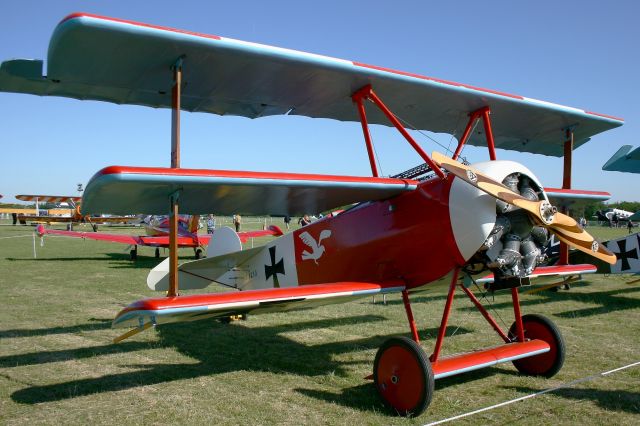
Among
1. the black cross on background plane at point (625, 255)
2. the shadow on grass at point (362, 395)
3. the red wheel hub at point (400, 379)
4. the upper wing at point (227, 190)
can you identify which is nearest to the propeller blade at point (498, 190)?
the upper wing at point (227, 190)

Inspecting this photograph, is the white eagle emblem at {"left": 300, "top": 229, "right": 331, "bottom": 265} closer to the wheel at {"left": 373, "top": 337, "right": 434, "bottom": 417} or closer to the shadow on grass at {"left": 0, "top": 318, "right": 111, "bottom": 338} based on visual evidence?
the wheel at {"left": 373, "top": 337, "right": 434, "bottom": 417}

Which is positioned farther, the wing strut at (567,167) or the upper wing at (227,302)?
the wing strut at (567,167)

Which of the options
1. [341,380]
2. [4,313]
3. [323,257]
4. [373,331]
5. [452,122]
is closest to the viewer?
[341,380]

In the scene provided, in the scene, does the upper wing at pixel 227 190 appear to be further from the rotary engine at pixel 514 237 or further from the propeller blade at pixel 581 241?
the propeller blade at pixel 581 241

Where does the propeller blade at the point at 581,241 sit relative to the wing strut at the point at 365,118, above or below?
below

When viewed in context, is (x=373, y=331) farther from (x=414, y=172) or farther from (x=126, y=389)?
(x=126, y=389)

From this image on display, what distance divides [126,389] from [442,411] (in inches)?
116

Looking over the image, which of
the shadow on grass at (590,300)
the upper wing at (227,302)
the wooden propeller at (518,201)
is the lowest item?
the shadow on grass at (590,300)

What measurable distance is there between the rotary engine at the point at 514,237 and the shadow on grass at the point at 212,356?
1.70 metres

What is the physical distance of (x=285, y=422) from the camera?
406cm

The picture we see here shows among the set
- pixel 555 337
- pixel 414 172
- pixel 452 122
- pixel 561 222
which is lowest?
pixel 555 337

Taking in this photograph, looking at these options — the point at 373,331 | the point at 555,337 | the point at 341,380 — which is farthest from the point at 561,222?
the point at 373,331

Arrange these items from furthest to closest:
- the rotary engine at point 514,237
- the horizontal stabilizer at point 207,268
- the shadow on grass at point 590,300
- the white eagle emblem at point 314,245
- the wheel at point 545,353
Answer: the shadow on grass at point 590,300
the horizontal stabilizer at point 207,268
the white eagle emblem at point 314,245
the wheel at point 545,353
the rotary engine at point 514,237

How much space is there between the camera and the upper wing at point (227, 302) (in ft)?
12.8
